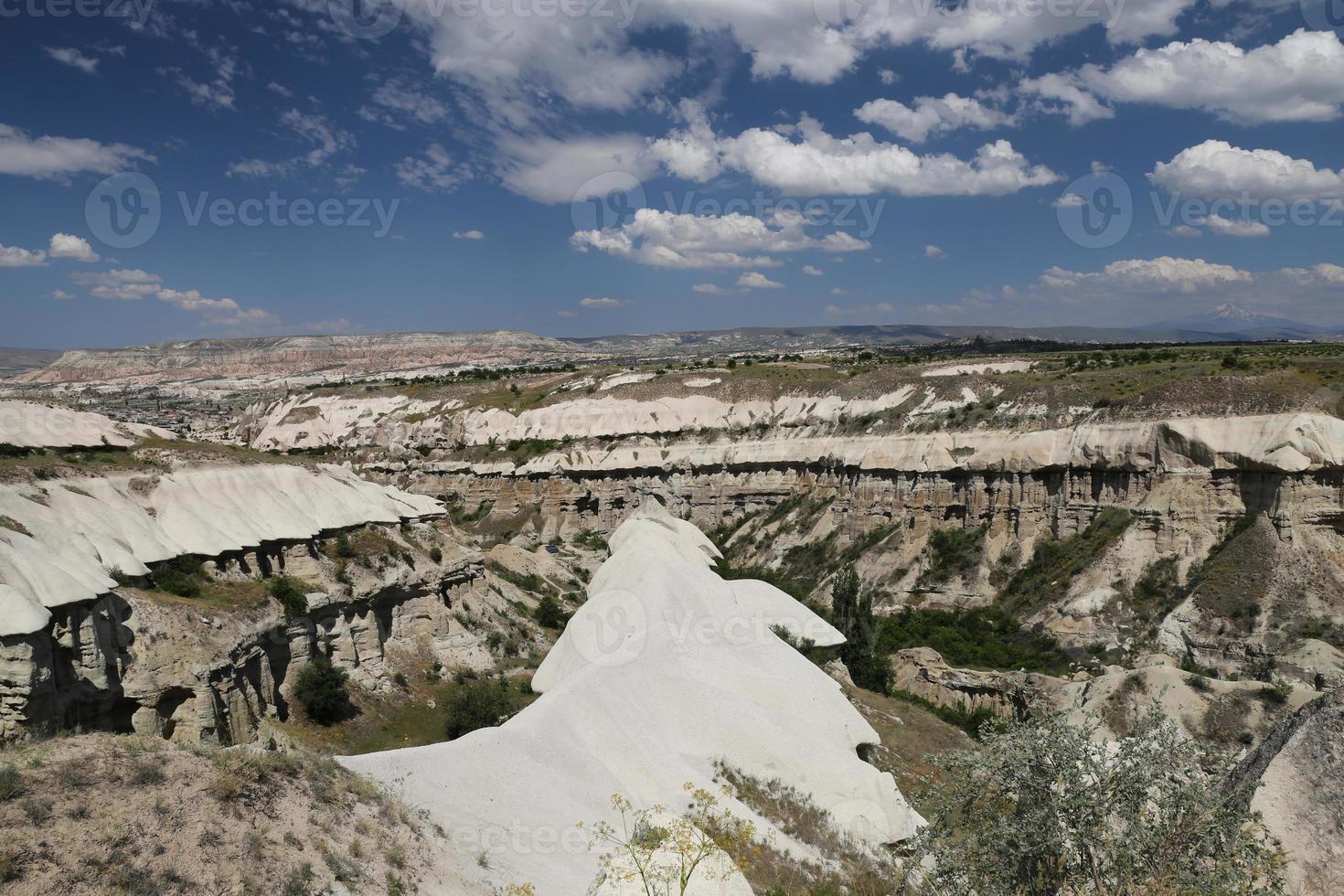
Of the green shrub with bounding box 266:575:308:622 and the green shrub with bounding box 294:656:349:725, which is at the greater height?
the green shrub with bounding box 266:575:308:622

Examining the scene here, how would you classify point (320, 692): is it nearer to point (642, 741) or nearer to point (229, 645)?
point (229, 645)

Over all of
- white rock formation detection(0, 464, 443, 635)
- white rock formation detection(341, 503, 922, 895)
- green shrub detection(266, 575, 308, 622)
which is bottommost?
white rock formation detection(341, 503, 922, 895)

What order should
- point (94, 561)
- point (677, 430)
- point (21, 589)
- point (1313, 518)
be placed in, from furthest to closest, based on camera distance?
point (677, 430), point (1313, 518), point (94, 561), point (21, 589)

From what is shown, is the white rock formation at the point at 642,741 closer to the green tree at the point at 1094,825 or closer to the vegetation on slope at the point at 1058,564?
the green tree at the point at 1094,825

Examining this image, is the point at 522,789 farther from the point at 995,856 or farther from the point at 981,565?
the point at 981,565

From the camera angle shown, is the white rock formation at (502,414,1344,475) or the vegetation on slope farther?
the vegetation on slope

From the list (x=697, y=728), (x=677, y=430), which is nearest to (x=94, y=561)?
(x=697, y=728)

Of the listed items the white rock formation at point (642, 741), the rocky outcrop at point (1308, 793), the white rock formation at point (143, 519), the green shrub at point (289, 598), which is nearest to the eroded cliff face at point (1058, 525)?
the white rock formation at point (642, 741)

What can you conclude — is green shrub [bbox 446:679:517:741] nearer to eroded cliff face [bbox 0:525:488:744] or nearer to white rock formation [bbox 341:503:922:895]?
white rock formation [bbox 341:503:922:895]

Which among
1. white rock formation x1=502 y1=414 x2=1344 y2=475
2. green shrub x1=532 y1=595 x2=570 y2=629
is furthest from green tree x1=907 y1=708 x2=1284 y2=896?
white rock formation x1=502 y1=414 x2=1344 y2=475
